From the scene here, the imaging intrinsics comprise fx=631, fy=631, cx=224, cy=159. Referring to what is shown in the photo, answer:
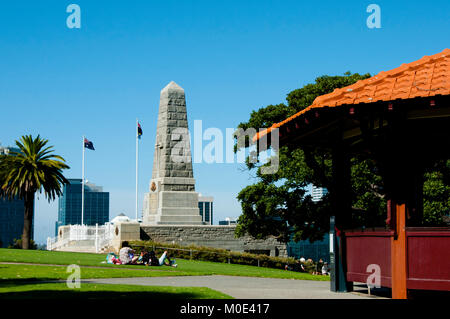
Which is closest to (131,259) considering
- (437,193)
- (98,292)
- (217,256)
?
(98,292)

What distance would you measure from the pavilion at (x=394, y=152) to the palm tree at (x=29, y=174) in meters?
29.6

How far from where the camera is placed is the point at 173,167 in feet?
148

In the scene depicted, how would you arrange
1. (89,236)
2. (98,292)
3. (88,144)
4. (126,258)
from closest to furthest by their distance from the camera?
(98,292)
(126,258)
(89,236)
(88,144)

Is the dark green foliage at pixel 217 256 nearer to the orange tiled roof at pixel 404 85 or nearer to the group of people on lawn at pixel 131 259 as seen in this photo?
the group of people on lawn at pixel 131 259

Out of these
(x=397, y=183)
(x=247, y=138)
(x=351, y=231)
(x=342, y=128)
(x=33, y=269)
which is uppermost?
(x=247, y=138)

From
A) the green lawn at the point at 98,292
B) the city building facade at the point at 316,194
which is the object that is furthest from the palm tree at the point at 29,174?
the green lawn at the point at 98,292

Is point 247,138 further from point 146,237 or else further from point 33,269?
point 33,269

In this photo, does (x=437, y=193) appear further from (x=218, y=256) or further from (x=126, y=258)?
(x=126, y=258)

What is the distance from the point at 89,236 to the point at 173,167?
8.90m

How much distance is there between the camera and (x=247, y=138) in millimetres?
37781

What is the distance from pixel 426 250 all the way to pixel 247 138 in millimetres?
26014
